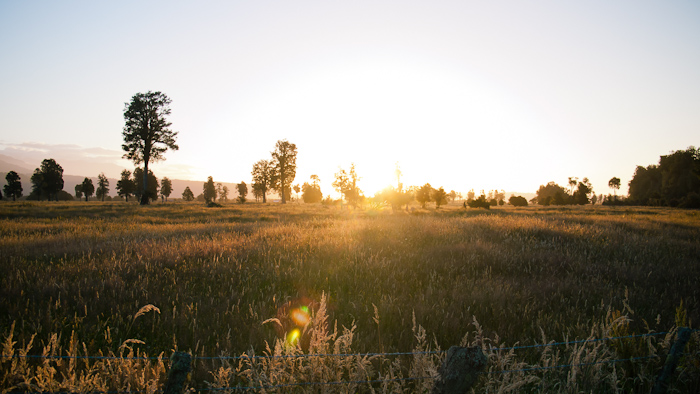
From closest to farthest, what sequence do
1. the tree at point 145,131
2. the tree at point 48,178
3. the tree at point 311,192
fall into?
the tree at point 145,131 < the tree at point 48,178 < the tree at point 311,192

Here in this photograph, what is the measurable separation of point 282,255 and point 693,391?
5495 millimetres

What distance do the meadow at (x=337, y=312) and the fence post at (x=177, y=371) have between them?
0.39 metres

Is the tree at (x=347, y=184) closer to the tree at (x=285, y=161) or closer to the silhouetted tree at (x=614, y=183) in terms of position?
the tree at (x=285, y=161)

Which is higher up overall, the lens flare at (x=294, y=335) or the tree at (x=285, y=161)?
the tree at (x=285, y=161)

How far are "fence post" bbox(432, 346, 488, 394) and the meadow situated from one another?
508 millimetres

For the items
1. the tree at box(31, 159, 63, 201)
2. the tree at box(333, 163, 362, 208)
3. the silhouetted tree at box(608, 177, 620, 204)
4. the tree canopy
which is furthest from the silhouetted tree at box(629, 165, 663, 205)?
the tree at box(31, 159, 63, 201)

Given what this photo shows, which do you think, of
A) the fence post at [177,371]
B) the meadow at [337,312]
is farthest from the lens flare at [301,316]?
the fence post at [177,371]

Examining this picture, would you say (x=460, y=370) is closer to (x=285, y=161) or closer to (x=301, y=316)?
(x=301, y=316)

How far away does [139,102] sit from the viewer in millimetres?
29969

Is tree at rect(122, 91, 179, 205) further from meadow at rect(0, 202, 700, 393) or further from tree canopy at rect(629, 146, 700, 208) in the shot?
tree canopy at rect(629, 146, 700, 208)

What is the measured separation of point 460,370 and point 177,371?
57.6 inches

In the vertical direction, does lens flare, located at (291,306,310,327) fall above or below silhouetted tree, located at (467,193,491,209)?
below

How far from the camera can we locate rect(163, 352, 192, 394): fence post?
1.43 meters

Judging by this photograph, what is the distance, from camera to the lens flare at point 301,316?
11.0ft
